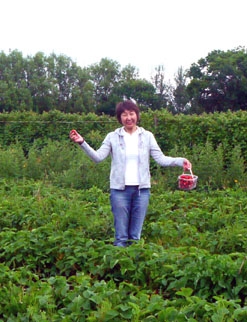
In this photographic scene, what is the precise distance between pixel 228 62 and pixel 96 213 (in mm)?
49255

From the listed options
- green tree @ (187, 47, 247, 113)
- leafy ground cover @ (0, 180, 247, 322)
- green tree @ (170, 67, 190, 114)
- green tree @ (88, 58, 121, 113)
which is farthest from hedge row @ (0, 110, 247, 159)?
green tree @ (88, 58, 121, 113)

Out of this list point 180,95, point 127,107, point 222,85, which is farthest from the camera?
point 180,95

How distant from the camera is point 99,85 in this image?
236 ft

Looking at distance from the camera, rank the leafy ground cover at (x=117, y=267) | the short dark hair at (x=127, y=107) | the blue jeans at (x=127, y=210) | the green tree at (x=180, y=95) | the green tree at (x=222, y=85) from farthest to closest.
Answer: the green tree at (x=180, y=95), the green tree at (x=222, y=85), the blue jeans at (x=127, y=210), the short dark hair at (x=127, y=107), the leafy ground cover at (x=117, y=267)

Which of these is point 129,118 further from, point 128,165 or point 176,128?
point 176,128

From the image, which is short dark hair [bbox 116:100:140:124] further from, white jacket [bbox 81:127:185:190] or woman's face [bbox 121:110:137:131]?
white jacket [bbox 81:127:185:190]

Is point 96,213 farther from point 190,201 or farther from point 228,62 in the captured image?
point 228,62

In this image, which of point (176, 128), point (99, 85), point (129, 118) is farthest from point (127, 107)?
point (99, 85)

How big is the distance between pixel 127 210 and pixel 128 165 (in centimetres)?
47

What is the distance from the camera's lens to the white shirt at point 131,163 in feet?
18.0

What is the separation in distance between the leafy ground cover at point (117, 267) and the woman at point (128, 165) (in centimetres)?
42

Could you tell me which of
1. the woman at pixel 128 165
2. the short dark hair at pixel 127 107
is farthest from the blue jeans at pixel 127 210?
the short dark hair at pixel 127 107

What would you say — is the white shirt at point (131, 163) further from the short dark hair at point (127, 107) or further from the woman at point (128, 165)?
the short dark hair at point (127, 107)

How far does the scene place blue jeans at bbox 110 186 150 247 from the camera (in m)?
5.54
